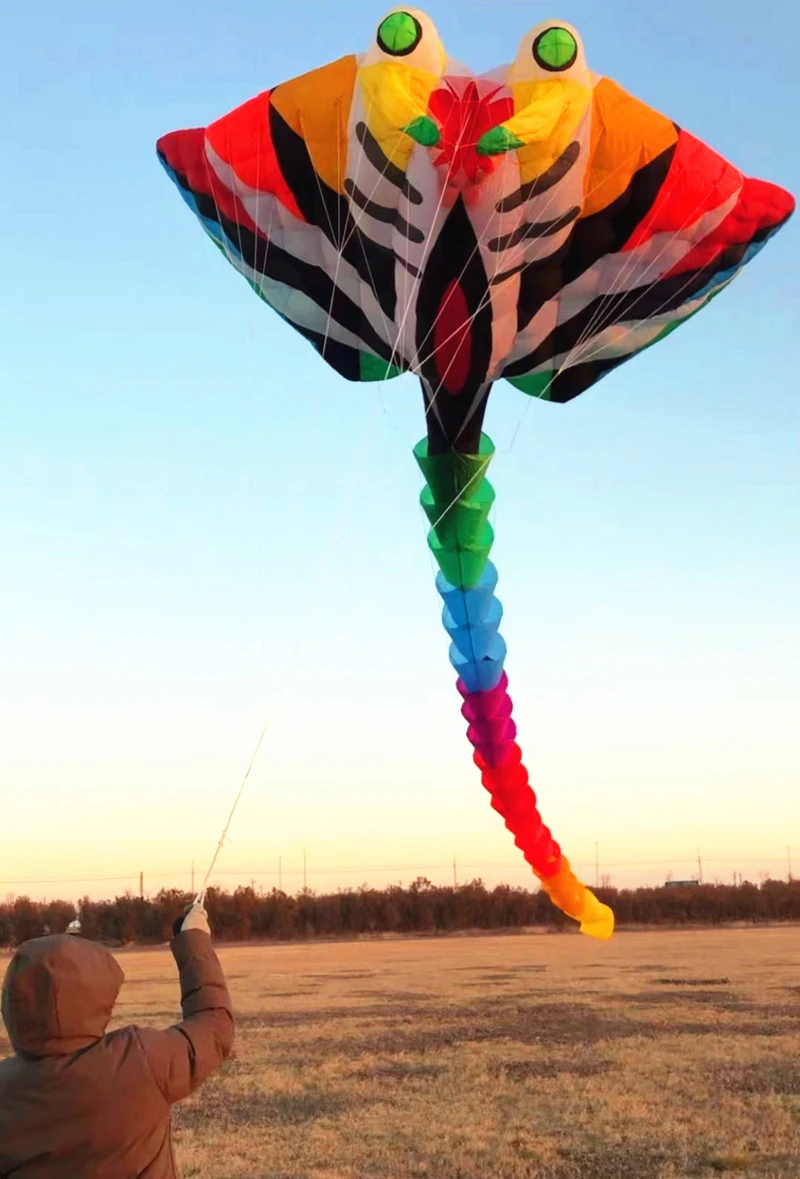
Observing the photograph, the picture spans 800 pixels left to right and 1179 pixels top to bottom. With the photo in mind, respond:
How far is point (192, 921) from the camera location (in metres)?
3.07

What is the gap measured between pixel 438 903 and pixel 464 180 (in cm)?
4390

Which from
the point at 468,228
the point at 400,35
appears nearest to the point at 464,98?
the point at 400,35

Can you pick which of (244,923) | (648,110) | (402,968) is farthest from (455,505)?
(244,923)

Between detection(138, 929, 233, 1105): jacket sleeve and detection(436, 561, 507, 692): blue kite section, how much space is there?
5827 millimetres

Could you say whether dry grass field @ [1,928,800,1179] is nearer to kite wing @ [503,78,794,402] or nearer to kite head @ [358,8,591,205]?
kite wing @ [503,78,794,402]

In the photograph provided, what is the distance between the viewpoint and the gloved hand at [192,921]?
10.0 ft

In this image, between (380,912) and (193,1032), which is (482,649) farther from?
(380,912)

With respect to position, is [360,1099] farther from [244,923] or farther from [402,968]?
[244,923]

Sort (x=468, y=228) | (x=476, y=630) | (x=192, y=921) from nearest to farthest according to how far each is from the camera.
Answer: (x=192, y=921) → (x=468, y=228) → (x=476, y=630)

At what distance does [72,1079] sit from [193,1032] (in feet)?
1.12

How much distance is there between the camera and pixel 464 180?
755 centimetres

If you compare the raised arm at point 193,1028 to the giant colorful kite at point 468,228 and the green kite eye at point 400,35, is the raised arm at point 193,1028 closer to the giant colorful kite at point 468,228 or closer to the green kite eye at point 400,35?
the giant colorful kite at point 468,228

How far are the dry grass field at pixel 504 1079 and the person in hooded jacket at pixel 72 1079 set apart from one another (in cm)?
513

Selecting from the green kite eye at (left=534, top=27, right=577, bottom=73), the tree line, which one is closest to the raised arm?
the green kite eye at (left=534, top=27, right=577, bottom=73)
